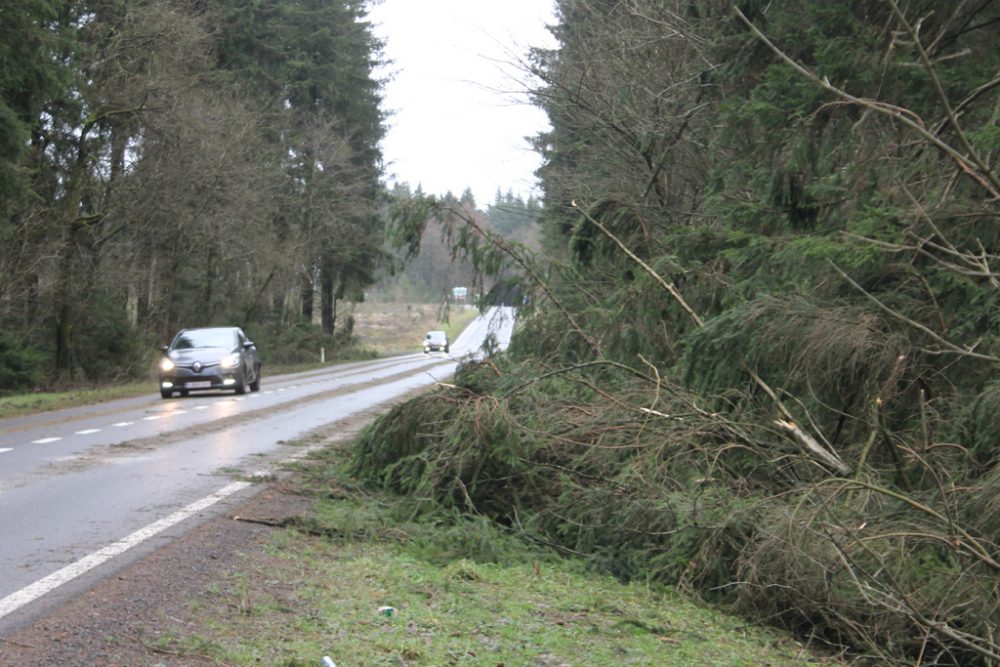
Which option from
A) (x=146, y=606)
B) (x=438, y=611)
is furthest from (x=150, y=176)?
(x=438, y=611)

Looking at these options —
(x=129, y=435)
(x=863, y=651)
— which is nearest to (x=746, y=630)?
(x=863, y=651)

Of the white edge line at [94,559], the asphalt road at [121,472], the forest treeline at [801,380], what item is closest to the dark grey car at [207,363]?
the asphalt road at [121,472]

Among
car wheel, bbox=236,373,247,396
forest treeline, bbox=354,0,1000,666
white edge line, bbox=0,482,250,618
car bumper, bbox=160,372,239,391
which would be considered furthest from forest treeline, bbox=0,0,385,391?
forest treeline, bbox=354,0,1000,666

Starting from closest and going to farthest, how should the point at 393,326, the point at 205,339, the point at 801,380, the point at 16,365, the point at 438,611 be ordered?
the point at 438,611, the point at 801,380, the point at 205,339, the point at 16,365, the point at 393,326

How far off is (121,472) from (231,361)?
14969 millimetres

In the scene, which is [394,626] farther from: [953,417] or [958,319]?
[958,319]

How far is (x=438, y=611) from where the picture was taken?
6.34 m

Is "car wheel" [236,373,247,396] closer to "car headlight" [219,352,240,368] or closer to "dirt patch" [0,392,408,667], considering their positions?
"car headlight" [219,352,240,368]

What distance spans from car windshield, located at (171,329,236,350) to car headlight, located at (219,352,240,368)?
483 millimetres

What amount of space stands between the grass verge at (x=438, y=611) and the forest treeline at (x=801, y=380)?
1.81 ft

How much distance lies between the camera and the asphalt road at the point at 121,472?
729 cm

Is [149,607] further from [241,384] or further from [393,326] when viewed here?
[393,326]

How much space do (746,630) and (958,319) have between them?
10.7 feet

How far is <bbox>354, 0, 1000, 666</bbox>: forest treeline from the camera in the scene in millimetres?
7297
